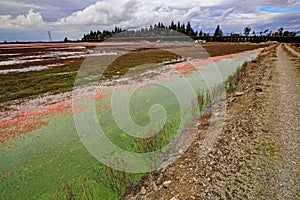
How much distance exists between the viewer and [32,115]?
33.8 feet

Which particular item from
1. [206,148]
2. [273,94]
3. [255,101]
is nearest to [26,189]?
[206,148]

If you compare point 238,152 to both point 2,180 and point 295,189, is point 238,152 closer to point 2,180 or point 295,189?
point 295,189

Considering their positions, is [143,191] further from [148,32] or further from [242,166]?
[148,32]

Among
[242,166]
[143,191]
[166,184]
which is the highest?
[242,166]

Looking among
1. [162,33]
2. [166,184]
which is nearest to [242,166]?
[166,184]

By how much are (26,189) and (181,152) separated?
16.2 feet

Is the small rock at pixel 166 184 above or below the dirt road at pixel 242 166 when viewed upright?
below

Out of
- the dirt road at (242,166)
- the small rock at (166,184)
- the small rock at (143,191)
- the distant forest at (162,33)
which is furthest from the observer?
the distant forest at (162,33)

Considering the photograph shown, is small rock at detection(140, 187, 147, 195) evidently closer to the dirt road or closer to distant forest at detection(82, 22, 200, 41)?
the dirt road

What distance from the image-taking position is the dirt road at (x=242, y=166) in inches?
160

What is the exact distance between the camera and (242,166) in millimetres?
4770

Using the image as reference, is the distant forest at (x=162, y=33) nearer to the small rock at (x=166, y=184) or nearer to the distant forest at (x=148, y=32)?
the distant forest at (x=148, y=32)

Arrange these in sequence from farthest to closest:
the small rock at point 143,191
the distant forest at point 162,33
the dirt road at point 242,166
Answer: the distant forest at point 162,33, the small rock at point 143,191, the dirt road at point 242,166

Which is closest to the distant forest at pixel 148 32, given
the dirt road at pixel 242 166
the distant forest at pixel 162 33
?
the distant forest at pixel 162 33
